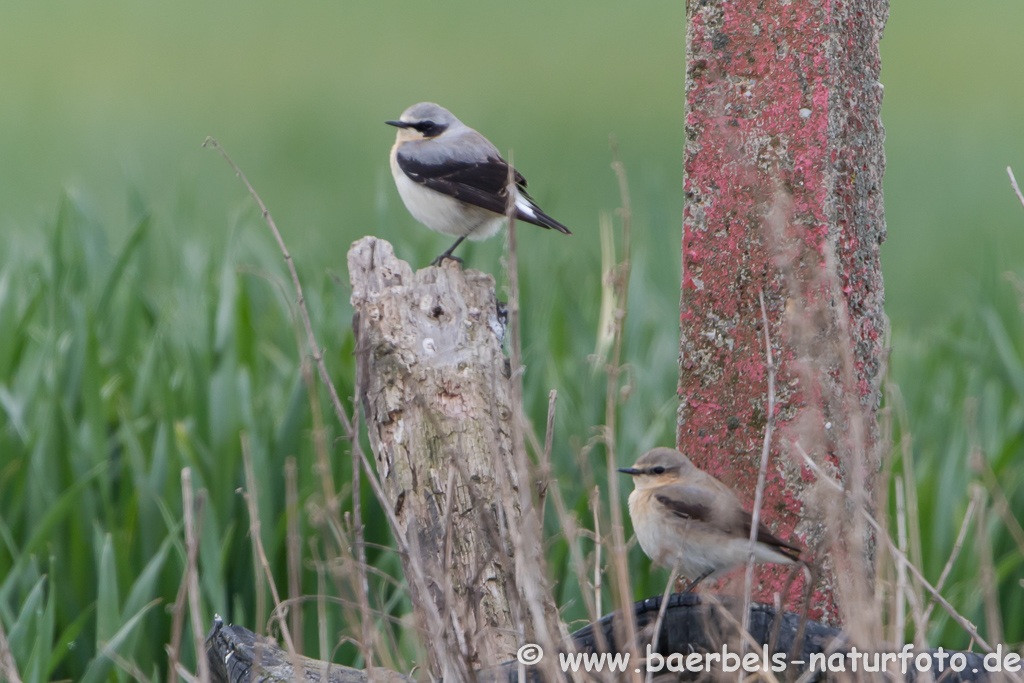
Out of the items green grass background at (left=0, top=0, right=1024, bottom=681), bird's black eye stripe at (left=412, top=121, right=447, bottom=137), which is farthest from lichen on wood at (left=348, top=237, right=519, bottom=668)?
bird's black eye stripe at (left=412, top=121, right=447, bottom=137)

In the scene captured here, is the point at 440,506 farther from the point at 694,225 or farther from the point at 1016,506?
the point at 1016,506

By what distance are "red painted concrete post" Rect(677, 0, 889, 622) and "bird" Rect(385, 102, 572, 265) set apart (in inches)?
32.3

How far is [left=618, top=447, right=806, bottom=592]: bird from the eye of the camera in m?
1.90

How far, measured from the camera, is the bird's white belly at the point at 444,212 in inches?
120

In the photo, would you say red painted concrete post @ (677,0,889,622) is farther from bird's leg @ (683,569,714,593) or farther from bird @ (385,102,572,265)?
bird @ (385,102,572,265)

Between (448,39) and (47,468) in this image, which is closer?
(47,468)

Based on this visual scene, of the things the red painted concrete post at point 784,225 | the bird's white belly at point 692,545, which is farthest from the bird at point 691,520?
the red painted concrete post at point 784,225

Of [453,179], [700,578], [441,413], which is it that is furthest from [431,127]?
[700,578]

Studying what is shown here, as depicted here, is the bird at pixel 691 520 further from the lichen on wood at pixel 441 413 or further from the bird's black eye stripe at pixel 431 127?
the bird's black eye stripe at pixel 431 127

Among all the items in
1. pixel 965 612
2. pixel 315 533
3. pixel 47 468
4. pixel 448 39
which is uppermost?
pixel 448 39

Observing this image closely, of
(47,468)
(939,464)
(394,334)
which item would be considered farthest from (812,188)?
(47,468)

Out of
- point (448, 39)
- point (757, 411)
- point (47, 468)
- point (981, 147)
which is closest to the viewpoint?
point (757, 411)

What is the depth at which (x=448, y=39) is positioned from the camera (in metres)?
13.0

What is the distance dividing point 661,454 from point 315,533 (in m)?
1.43
